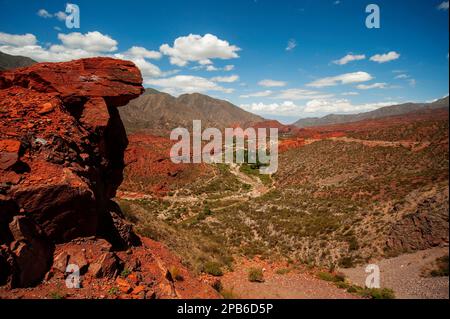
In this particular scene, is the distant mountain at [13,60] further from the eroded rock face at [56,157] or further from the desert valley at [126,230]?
the eroded rock face at [56,157]

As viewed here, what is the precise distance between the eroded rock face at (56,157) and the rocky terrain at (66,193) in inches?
0.9

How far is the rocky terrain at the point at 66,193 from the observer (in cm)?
616

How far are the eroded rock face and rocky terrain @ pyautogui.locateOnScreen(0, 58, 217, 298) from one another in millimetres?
22

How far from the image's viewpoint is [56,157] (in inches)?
303

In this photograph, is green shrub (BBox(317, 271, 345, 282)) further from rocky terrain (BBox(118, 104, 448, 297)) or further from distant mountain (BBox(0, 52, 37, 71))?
distant mountain (BBox(0, 52, 37, 71))

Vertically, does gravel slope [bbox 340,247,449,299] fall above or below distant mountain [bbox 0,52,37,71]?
below

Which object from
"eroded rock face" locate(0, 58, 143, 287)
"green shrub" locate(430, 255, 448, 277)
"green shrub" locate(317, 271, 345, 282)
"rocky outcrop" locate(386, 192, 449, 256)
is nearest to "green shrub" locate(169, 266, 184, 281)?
"eroded rock face" locate(0, 58, 143, 287)

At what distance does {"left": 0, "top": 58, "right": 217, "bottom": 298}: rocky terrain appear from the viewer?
616 cm

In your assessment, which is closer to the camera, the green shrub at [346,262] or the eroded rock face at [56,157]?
the eroded rock face at [56,157]

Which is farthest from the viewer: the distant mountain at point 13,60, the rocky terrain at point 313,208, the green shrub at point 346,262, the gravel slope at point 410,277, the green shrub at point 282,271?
the distant mountain at point 13,60

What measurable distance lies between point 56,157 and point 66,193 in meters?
1.36

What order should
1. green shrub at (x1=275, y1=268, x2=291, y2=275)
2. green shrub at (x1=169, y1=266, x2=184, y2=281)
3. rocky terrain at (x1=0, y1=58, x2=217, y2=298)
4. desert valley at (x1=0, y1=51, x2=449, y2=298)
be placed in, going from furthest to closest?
green shrub at (x1=275, y1=268, x2=291, y2=275), green shrub at (x1=169, y1=266, x2=184, y2=281), desert valley at (x1=0, y1=51, x2=449, y2=298), rocky terrain at (x1=0, y1=58, x2=217, y2=298)

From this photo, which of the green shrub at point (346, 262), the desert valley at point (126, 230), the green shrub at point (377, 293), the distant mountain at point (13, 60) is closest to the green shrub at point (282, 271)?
the desert valley at point (126, 230)

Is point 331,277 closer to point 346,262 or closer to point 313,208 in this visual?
point 346,262
